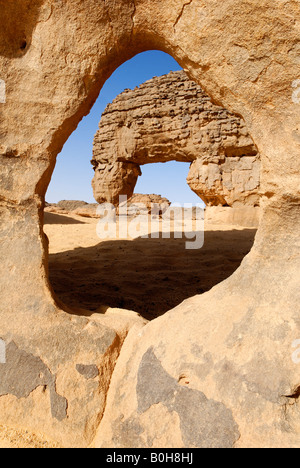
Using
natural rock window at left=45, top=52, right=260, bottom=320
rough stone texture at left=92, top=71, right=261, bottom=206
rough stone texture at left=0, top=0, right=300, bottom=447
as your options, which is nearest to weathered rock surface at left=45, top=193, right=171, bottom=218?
natural rock window at left=45, top=52, right=260, bottom=320

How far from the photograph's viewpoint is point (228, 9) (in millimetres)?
1544

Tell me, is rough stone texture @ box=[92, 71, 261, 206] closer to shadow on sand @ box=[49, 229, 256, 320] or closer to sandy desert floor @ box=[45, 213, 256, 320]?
sandy desert floor @ box=[45, 213, 256, 320]

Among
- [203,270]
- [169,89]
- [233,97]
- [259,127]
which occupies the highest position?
[169,89]

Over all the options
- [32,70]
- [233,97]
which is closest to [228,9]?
[233,97]

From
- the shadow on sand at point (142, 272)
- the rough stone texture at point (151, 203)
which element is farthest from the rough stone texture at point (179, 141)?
the rough stone texture at point (151, 203)

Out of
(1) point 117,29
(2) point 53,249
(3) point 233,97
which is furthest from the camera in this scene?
(2) point 53,249

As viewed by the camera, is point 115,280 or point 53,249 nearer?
point 115,280

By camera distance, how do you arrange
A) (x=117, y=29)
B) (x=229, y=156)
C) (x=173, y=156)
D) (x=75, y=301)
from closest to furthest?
1. (x=117, y=29)
2. (x=75, y=301)
3. (x=229, y=156)
4. (x=173, y=156)

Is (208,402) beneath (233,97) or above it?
beneath

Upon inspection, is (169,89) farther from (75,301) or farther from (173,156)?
(75,301)

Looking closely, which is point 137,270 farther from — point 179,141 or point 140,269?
point 179,141

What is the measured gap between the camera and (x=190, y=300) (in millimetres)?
1827

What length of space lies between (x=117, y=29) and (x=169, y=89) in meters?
8.30

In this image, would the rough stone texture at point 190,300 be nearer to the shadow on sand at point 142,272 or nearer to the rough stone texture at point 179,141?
the shadow on sand at point 142,272
